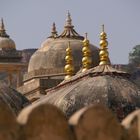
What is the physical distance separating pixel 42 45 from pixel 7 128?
24925 mm

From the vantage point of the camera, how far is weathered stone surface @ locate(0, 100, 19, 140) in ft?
15.8

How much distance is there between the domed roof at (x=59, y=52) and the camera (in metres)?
28.2

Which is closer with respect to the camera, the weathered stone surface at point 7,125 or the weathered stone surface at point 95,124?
the weathered stone surface at point 7,125

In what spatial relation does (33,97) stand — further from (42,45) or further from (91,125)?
(91,125)

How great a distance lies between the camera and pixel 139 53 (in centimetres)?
6619

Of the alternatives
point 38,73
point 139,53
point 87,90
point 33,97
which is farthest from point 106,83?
point 139,53

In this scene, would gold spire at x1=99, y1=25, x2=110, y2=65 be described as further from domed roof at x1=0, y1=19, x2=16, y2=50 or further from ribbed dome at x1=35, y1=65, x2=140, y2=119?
domed roof at x1=0, y1=19, x2=16, y2=50

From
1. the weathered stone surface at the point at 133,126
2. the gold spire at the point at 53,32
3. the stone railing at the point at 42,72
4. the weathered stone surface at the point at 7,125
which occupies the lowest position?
the stone railing at the point at 42,72

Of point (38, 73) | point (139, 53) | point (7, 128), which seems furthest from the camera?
point (139, 53)

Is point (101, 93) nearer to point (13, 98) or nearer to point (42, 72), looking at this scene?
point (13, 98)

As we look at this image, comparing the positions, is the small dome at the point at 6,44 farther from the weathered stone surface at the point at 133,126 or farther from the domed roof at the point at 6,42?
the weathered stone surface at the point at 133,126

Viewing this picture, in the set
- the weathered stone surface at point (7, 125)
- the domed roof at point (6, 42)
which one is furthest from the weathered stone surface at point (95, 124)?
the domed roof at point (6, 42)

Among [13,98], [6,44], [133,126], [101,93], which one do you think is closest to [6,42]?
[6,44]

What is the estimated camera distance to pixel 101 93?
1588 centimetres
